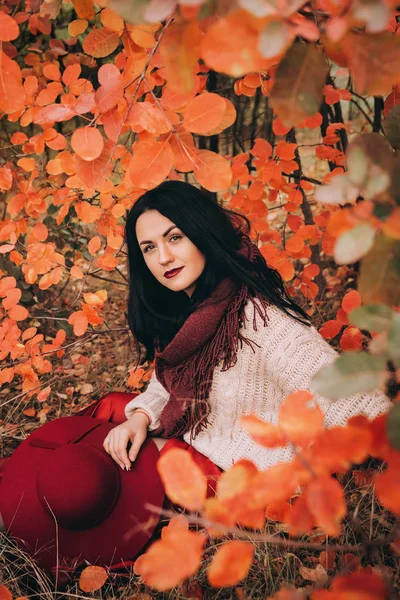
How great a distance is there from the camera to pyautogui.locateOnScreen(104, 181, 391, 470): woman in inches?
65.7

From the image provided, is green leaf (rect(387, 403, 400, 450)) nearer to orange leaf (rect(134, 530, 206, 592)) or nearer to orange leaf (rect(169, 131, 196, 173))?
orange leaf (rect(134, 530, 206, 592))

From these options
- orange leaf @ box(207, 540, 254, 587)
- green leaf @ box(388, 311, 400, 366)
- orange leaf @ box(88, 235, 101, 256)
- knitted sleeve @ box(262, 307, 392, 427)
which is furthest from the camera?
orange leaf @ box(88, 235, 101, 256)

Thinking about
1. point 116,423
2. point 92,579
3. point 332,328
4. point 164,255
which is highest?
point 164,255

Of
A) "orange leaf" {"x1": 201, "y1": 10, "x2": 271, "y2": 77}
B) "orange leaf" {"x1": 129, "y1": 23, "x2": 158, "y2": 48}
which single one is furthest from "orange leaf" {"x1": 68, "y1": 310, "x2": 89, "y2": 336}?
"orange leaf" {"x1": 201, "y1": 10, "x2": 271, "y2": 77}

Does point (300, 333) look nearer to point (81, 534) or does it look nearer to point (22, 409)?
point (81, 534)

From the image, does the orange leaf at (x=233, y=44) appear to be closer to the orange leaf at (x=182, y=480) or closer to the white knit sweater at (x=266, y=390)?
the orange leaf at (x=182, y=480)

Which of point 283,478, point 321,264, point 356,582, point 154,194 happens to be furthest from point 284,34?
point 321,264

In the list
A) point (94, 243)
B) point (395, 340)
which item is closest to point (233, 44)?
point (395, 340)

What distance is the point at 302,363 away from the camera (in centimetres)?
158

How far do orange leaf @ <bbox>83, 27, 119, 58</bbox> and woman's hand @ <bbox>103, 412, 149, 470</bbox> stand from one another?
1369 millimetres

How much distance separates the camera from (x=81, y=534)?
5.57 feet

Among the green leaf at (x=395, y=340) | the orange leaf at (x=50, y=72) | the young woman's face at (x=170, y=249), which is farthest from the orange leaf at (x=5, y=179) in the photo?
the green leaf at (x=395, y=340)

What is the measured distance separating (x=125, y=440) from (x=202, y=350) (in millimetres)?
472

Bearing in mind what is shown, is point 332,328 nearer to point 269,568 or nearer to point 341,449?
point 269,568
